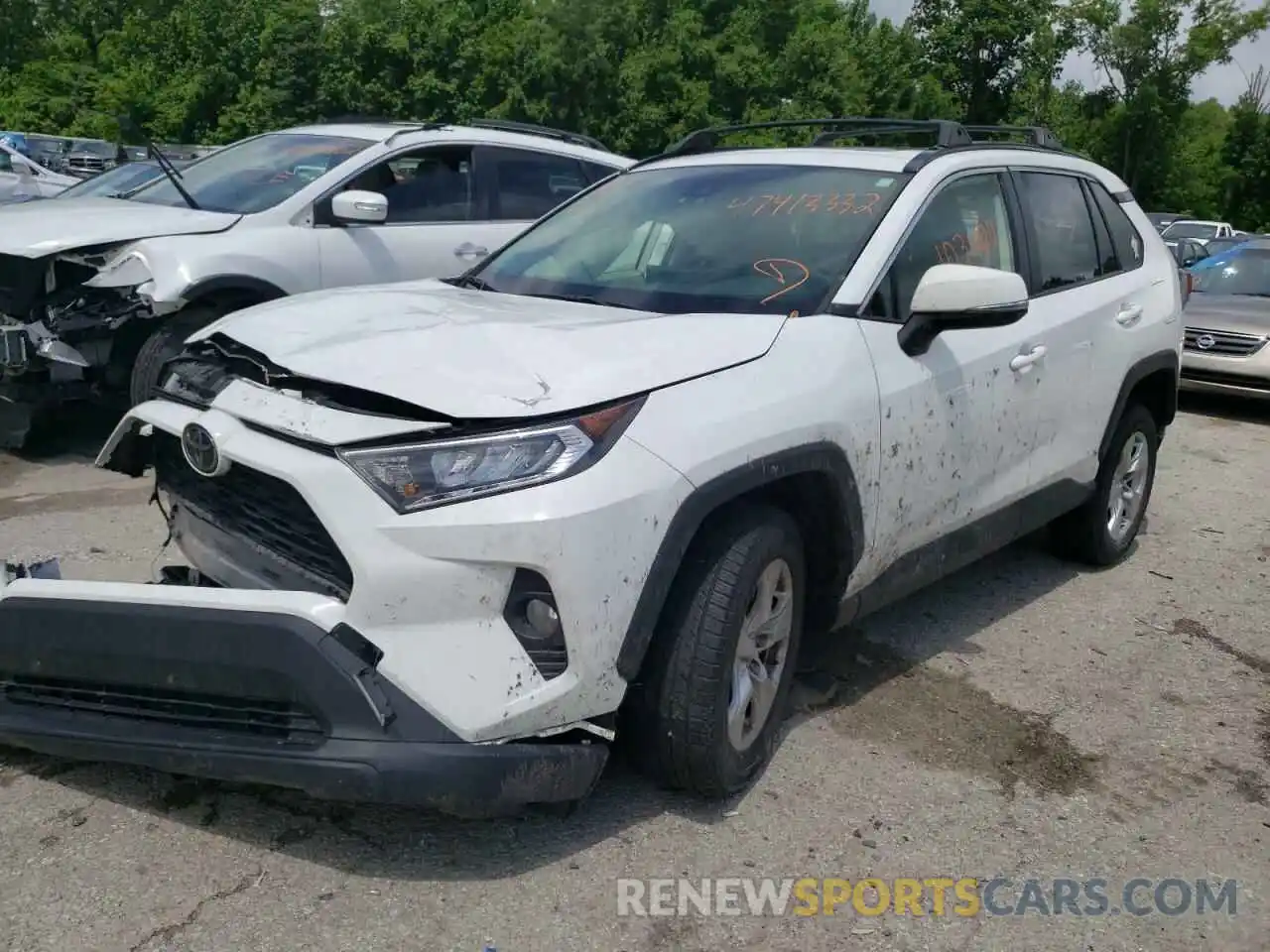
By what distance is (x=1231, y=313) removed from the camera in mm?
10102

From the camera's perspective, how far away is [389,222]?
691 centimetres

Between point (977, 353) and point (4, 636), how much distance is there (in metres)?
2.93

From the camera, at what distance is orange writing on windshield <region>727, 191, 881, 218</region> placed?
394cm

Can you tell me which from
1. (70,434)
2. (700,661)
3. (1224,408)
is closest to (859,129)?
(700,661)

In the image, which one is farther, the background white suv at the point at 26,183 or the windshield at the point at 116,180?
the background white suv at the point at 26,183

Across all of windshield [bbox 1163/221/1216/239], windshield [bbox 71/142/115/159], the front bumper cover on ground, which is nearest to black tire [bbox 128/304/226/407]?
the front bumper cover on ground

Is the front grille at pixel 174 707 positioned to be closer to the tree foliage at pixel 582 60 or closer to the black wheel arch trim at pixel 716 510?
the black wheel arch trim at pixel 716 510

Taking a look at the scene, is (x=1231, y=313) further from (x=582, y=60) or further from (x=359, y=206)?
(x=582, y=60)

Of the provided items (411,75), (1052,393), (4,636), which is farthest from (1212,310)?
(411,75)

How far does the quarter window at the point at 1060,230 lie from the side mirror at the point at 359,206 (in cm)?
314

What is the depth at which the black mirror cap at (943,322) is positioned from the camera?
358 centimetres

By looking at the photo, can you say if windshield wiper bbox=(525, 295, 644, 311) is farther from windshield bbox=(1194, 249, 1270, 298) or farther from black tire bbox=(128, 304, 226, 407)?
windshield bbox=(1194, 249, 1270, 298)

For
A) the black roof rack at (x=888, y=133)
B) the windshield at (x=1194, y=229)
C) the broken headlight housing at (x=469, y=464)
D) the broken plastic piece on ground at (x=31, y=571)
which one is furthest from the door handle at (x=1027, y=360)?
the windshield at (x=1194, y=229)

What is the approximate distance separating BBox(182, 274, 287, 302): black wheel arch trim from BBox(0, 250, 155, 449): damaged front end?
0.68 feet
